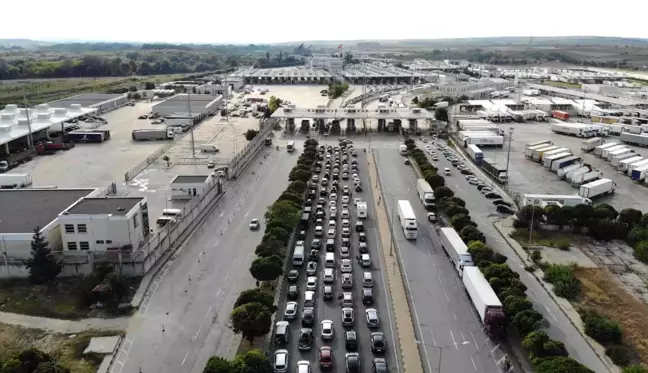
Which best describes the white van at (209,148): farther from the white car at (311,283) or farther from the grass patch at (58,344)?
the grass patch at (58,344)

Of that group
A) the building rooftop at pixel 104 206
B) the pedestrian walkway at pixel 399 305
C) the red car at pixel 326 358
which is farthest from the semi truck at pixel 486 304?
the building rooftop at pixel 104 206

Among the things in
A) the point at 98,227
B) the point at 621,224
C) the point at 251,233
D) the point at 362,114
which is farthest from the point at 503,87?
the point at 98,227

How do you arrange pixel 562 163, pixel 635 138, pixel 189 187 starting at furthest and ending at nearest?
pixel 635 138, pixel 562 163, pixel 189 187

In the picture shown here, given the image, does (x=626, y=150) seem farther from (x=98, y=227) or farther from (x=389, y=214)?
(x=98, y=227)

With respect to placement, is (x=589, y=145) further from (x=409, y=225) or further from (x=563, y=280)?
(x=563, y=280)

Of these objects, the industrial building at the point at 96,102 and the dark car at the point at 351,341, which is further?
the industrial building at the point at 96,102

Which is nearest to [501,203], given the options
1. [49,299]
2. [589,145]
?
[589,145]
